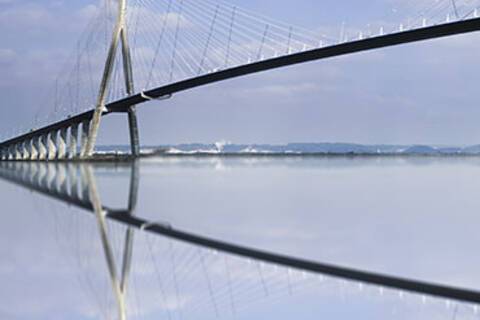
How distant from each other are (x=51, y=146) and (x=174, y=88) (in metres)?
16.9

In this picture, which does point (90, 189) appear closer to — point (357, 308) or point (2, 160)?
point (357, 308)

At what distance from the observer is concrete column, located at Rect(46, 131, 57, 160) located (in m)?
47.8

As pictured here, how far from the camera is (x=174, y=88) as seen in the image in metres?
34.1

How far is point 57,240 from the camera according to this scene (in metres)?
8.73

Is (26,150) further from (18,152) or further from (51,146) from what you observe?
(51,146)

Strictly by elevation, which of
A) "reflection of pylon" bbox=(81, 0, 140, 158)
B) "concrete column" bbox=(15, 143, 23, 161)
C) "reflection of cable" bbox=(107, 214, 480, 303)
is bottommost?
"reflection of cable" bbox=(107, 214, 480, 303)

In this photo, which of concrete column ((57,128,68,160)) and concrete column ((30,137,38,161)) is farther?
concrete column ((30,137,38,161))

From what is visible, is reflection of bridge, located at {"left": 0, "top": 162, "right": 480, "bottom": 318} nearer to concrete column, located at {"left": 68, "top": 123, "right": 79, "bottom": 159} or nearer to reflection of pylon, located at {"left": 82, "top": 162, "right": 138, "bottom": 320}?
reflection of pylon, located at {"left": 82, "top": 162, "right": 138, "bottom": 320}

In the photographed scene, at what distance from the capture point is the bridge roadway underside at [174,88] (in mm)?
19812

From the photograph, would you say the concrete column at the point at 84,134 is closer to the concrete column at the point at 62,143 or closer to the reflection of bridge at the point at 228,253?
the concrete column at the point at 62,143

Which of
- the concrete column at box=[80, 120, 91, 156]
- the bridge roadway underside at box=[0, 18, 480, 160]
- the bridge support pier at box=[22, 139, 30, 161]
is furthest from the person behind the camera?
the bridge support pier at box=[22, 139, 30, 161]

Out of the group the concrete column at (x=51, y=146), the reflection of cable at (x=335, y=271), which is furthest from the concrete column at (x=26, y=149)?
the reflection of cable at (x=335, y=271)

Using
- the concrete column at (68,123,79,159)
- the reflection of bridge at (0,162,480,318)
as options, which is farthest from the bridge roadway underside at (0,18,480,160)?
the reflection of bridge at (0,162,480,318)

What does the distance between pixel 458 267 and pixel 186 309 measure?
8.57 ft
